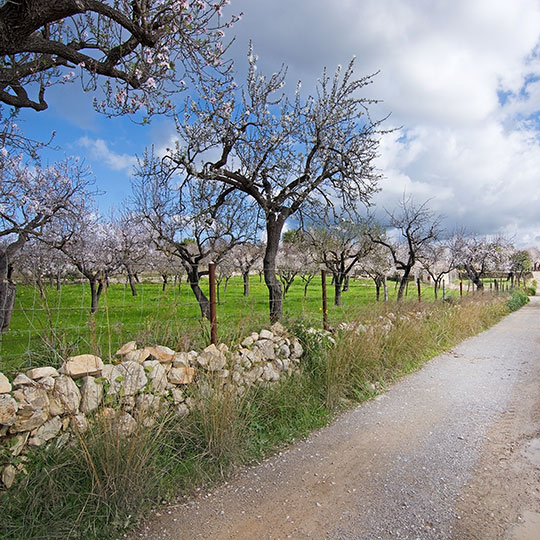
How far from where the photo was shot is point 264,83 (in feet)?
25.1

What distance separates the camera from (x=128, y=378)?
3740 millimetres

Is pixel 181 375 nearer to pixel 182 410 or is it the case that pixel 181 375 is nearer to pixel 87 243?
pixel 182 410

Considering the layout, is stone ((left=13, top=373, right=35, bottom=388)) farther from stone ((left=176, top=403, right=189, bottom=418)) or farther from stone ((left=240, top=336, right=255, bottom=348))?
stone ((left=240, top=336, right=255, bottom=348))

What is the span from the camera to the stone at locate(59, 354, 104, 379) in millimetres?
3549

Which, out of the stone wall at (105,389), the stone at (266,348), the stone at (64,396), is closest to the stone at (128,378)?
the stone wall at (105,389)

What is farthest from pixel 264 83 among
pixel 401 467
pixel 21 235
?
pixel 21 235

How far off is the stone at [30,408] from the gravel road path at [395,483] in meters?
1.26

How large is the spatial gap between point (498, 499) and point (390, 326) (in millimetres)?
4574

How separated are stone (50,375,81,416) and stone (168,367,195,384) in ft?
3.26

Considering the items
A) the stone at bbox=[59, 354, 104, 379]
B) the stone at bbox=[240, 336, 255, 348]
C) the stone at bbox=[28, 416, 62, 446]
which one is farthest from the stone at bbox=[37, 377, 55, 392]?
the stone at bbox=[240, 336, 255, 348]

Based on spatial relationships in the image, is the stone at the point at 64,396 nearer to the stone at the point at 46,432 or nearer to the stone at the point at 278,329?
the stone at the point at 46,432

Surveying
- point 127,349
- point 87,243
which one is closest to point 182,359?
point 127,349

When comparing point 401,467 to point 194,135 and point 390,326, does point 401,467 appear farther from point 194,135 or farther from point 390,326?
point 194,135

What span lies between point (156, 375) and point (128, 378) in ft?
1.02
